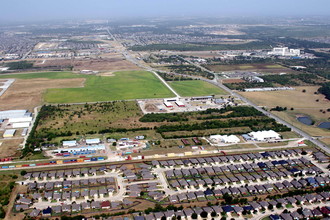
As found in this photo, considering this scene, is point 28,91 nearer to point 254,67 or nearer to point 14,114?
point 14,114

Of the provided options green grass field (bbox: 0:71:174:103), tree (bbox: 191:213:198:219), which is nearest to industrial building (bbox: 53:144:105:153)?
tree (bbox: 191:213:198:219)

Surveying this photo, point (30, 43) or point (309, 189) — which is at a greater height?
point (30, 43)

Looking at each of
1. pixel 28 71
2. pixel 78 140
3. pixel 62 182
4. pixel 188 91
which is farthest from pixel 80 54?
pixel 62 182

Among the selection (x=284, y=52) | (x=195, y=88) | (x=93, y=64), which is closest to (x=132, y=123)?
(x=195, y=88)

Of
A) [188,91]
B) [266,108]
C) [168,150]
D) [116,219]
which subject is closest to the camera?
[116,219]

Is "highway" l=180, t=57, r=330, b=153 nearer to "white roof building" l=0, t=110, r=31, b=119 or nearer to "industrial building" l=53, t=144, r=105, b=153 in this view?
"industrial building" l=53, t=144, r=105, b=153

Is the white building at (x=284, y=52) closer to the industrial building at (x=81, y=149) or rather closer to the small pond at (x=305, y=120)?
the small pond at (x=305, y=120)

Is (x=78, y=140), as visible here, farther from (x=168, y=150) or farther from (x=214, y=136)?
(x=214, y=136)
